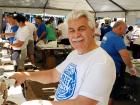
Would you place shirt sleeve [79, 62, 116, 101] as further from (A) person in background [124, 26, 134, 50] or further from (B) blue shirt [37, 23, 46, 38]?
(A) person in background [124, 26, 134, 50]

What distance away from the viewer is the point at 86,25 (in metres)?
1.87

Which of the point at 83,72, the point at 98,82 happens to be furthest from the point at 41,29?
the point at 98,82

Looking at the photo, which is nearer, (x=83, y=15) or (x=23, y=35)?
(x=83, y=15)

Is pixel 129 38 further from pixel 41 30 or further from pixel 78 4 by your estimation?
pixel 41 30

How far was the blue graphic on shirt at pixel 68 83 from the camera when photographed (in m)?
1.91

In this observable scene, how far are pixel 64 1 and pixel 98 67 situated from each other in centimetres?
1037

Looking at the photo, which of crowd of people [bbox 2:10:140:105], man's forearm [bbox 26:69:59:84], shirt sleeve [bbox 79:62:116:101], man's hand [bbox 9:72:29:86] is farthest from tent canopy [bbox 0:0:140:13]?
shirt sleeve [bbox 79:62:116:101]

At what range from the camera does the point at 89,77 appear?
1764mm

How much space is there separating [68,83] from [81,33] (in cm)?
33

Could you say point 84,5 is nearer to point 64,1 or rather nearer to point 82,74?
point 64,1

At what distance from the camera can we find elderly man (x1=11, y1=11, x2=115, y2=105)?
1719 mm

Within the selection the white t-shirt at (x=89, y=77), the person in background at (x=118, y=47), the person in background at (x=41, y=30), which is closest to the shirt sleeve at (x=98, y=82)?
the white t-shirt at (x=89, y=77)


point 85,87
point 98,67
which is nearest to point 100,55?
point 98,67

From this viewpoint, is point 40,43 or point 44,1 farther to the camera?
point 44,1
